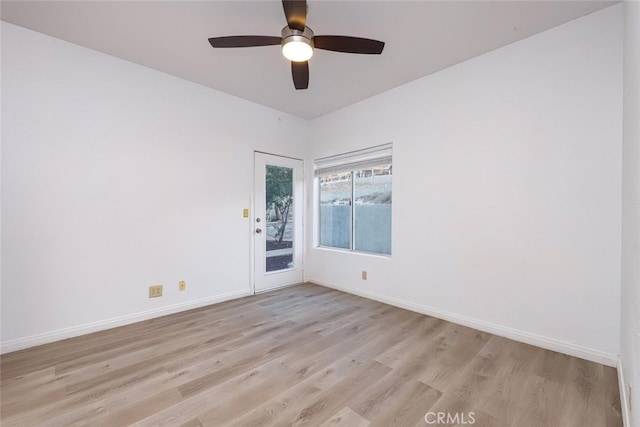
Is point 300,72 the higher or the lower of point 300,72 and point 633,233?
the higher

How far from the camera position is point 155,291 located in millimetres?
2945

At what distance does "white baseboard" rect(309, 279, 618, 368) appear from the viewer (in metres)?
2.06

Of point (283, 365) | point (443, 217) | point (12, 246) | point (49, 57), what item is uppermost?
point (49, 57)

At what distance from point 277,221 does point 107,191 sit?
208 centimetres

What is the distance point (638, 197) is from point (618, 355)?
5.42 ft

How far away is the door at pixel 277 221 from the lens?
3865 mm

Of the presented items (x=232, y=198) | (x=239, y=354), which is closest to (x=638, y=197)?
(x=239, y=354)

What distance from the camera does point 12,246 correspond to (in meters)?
2.22

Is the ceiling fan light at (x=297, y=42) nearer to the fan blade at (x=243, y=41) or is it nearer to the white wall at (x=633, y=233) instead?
the fan blade at (x=243, y=41)

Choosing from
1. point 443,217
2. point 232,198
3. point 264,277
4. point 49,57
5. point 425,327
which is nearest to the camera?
point 49,57

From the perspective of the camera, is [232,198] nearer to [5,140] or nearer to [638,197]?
[5,140]

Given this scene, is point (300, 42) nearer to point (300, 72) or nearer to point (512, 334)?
point (300, 72)

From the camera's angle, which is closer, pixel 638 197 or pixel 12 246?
pixel 638 197

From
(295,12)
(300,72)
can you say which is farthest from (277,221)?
(295,12)
